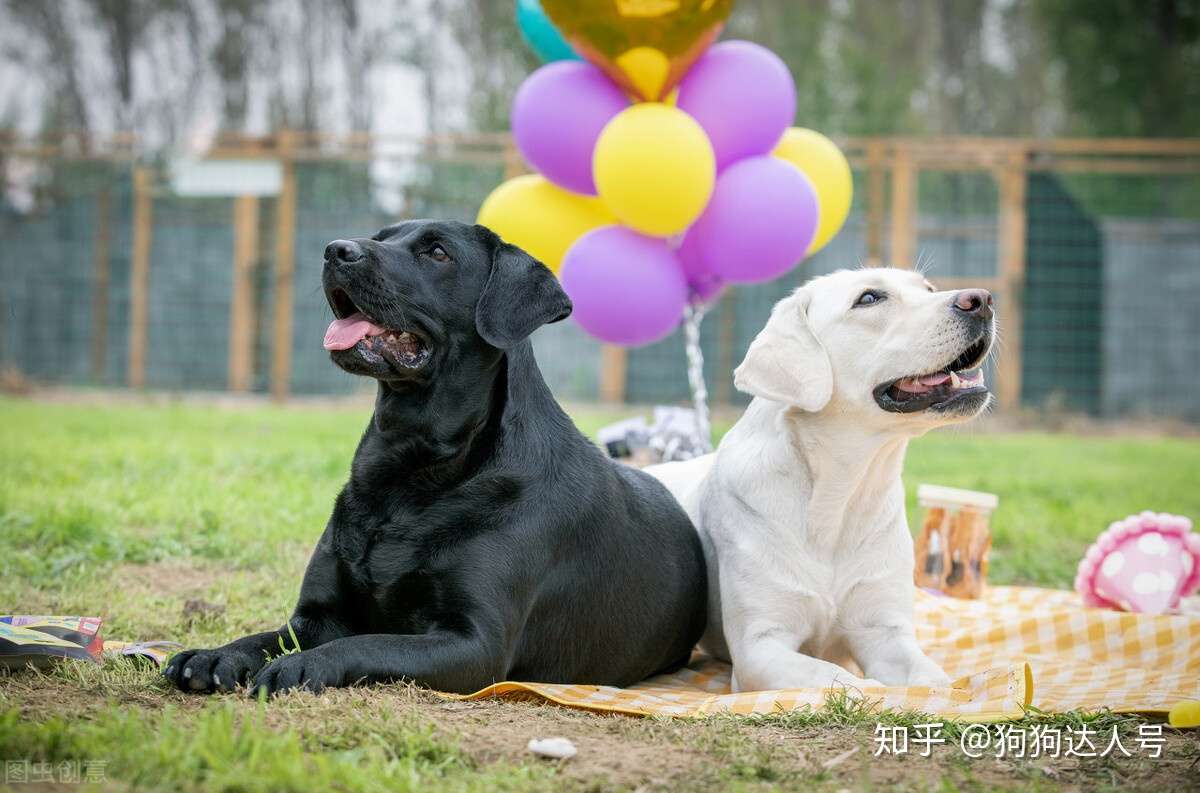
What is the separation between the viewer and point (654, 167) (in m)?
4.58

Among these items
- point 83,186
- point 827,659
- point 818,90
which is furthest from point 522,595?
point 818,90

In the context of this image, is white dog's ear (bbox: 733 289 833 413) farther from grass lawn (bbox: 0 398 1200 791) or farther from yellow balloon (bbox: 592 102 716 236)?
yellow balloon (bbox: 592 102 716 236)

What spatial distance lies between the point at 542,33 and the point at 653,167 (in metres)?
1.25

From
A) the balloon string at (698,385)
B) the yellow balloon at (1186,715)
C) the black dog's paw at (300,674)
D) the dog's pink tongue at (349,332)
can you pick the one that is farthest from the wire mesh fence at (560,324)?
the yellow balloon at (1186,715)

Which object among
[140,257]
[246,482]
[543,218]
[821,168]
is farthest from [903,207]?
[140,257]

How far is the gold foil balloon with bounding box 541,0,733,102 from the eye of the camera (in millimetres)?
4621

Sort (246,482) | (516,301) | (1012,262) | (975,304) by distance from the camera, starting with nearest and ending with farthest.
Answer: (516,301) < (975,304) < (246,482) < (1012,262)

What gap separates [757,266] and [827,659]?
2060mm

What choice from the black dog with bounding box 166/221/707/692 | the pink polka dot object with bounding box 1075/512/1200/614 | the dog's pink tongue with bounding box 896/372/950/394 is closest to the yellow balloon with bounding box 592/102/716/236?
the black dog with bounding box 166/221/707/692

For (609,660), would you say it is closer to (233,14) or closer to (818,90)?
(818,90)

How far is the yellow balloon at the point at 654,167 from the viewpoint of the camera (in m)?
4.60

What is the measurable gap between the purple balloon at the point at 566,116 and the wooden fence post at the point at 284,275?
322 inches

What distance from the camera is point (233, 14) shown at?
19562 millimetres

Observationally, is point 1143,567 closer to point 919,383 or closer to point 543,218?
point 919,383
